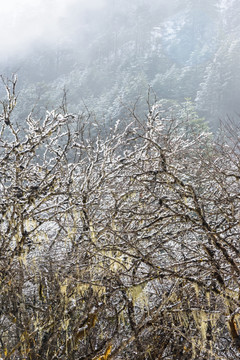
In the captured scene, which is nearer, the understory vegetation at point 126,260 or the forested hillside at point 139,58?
the understory vegetation at point 126,260

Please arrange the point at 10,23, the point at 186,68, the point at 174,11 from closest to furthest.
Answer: the point at 186,68 < the point at 174,11 < the point at 10,23

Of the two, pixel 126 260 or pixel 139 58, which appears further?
pixel 139 58

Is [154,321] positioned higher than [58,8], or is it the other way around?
[58,8]

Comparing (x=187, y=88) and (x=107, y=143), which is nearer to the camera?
(x=107, y=143)

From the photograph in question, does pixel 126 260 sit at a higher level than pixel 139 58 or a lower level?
lower

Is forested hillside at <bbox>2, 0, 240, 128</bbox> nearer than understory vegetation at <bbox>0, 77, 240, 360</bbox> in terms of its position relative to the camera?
No

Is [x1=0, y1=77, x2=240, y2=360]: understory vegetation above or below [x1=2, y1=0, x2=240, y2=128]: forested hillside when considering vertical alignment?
below

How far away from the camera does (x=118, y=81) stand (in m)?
48.1

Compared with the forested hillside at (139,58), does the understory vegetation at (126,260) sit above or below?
below

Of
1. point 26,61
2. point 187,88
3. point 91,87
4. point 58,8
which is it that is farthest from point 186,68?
point 58,8

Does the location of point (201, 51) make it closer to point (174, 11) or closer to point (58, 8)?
point (174, 11)

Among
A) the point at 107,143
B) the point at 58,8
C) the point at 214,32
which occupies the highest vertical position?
the point at 58,8

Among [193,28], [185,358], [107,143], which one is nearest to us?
[185,358]

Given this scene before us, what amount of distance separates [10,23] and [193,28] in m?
33.2
